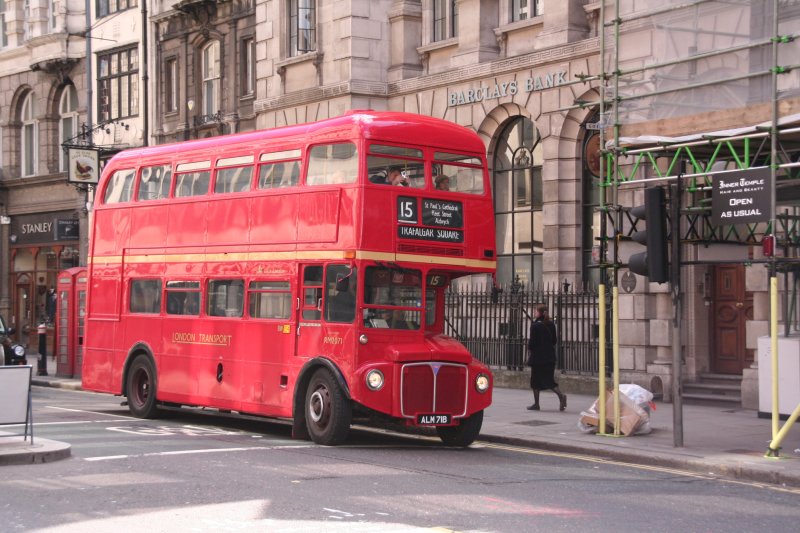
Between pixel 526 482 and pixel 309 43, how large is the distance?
64.6ft

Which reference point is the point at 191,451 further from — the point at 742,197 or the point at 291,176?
the point at 742,197

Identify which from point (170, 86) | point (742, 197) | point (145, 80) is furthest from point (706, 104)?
point (145, 80)

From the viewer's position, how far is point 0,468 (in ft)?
43.6

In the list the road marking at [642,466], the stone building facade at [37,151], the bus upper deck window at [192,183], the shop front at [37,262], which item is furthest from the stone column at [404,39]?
the shop front at [37,262]

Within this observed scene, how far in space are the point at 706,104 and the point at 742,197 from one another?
5.12 feet

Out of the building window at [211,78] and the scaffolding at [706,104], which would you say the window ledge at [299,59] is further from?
the scaffolding at [706,104]

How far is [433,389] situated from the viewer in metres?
15.8

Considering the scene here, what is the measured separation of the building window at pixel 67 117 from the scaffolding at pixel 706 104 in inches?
1145

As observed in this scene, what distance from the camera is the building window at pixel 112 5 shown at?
3947 centimetres

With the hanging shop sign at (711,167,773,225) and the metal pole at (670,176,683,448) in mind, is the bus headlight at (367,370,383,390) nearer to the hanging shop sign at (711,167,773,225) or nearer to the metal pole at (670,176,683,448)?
the metal pole at (670,176,683,448)

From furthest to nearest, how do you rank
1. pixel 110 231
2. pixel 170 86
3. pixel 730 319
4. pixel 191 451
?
Answer: pixel 170 86
pixel 730 319
pixel 110 231
pixel 191 451

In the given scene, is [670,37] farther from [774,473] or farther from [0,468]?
[0,468]

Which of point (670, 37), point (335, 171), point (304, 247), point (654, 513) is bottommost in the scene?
point (654, 513)

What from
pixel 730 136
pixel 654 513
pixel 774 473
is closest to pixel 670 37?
pixel 730 136
